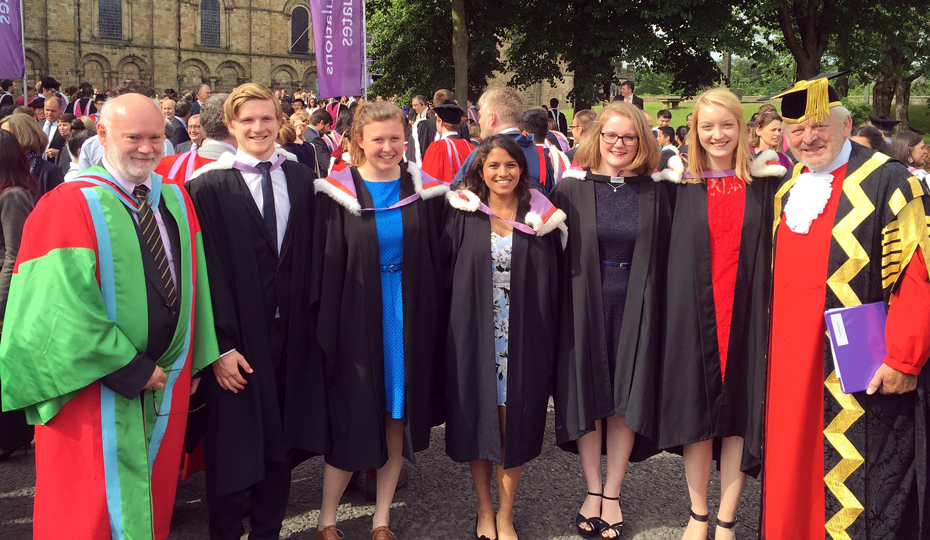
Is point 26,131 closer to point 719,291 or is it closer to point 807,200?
point 719,291

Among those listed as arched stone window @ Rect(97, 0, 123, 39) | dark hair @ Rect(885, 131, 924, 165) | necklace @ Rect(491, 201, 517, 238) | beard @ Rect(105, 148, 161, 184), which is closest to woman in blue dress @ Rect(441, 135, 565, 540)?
necklace @ Rect(491, 201, 517, 238)

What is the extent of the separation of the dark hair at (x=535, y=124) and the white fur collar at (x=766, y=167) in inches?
129

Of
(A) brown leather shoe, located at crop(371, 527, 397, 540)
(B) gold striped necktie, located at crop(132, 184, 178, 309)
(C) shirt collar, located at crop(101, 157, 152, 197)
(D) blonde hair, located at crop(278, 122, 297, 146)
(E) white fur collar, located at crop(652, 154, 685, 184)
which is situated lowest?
(A) brown leather shoe, located at crop(371, 527, 397, 540)

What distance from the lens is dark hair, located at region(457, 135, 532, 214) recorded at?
3736 millimetres

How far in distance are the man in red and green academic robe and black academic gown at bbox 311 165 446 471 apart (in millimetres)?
683

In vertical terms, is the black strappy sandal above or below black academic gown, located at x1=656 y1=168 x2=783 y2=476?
below

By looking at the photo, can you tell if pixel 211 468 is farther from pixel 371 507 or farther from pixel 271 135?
pixel 271 135

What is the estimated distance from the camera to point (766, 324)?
3723mm

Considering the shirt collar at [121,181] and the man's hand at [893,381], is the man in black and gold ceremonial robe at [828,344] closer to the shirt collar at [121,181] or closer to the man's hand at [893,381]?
the man's hand at [893,381]

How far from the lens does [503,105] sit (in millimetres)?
5984

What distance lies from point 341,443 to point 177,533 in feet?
3.58

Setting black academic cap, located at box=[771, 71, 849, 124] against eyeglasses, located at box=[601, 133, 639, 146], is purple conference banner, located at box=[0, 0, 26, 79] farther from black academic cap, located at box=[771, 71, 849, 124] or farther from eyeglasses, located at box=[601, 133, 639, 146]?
black academic cap, located at box=[771, 71, 849, 124]

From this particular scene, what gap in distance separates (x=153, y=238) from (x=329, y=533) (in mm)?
1646

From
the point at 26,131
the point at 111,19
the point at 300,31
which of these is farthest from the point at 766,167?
the point at 300,31
